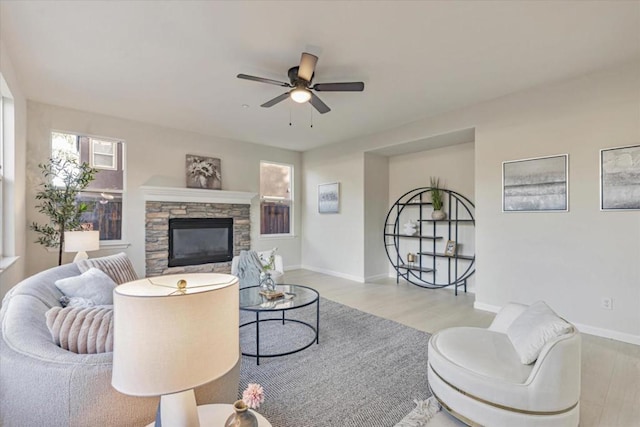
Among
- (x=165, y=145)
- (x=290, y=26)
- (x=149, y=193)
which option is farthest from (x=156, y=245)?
(x=290, y=26)

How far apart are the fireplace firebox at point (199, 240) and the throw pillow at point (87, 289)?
3092mm

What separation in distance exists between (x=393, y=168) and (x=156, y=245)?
4.50m

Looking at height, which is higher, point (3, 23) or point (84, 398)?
point (3, 23)

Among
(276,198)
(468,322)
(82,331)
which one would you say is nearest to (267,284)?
(82,331)

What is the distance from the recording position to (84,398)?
1079 mm

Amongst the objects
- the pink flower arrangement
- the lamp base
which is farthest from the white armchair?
the lamp base

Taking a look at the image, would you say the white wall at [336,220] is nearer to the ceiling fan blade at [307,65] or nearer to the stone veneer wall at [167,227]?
the stone veneer wall at [167,227]

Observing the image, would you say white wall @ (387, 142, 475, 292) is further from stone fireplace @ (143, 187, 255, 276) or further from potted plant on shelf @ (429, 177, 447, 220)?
stone fireplace @ (143, 187, 255, 276)

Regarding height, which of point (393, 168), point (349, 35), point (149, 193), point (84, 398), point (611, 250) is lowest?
point (84, 398)

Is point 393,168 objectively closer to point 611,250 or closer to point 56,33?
point 611,250

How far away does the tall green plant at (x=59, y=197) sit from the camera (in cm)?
393

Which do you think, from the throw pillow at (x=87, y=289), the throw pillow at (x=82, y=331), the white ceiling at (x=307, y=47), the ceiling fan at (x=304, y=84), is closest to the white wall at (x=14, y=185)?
the white ceiling at (x=307, y=47)

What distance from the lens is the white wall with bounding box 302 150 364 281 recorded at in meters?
5.73

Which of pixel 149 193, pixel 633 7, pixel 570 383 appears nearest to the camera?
pixel 570 383
